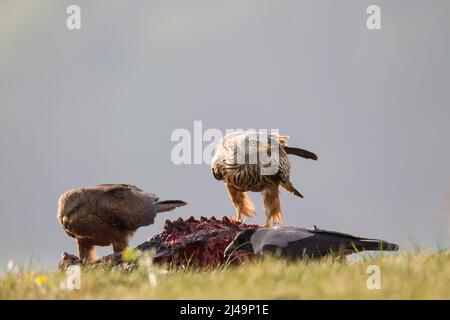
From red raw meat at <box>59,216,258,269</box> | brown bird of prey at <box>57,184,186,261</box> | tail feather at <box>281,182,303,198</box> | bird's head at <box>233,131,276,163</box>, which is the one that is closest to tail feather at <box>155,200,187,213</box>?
brown bird of prey at <box>57,184,186,261</box>

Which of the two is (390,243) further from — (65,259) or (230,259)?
(65,259)

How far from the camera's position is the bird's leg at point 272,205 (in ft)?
33.7

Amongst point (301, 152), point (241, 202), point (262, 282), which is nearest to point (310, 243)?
point (262, 282)

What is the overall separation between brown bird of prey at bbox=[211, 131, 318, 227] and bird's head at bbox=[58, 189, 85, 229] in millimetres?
2304

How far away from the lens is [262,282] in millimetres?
6012

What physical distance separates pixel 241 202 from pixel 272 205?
70cm

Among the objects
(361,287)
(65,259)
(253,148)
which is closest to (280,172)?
(253,148)

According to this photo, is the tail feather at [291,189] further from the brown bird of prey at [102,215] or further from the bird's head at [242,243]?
the bird's head at [242,243]

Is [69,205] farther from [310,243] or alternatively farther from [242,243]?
[310,243]

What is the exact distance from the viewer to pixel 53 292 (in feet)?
18.9

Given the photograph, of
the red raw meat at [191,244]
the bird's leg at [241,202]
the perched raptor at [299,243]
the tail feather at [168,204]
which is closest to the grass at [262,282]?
the perched raptor at [299,243]

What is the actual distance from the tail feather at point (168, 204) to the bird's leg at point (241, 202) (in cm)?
95

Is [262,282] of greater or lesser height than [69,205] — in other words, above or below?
below
